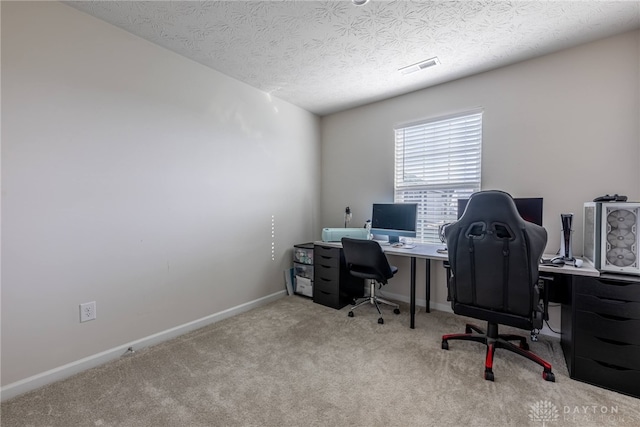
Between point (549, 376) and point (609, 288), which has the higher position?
point (609, 288)

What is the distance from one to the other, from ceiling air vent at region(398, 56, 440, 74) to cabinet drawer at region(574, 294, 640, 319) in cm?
216

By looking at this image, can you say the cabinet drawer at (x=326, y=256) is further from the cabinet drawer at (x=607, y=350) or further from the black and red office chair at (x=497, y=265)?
the cabinet drawer at (x=607, y=350)

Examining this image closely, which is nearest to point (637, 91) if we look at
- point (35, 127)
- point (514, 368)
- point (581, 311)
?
point (581, 311)

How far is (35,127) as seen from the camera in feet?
5.71

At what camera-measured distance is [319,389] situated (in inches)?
68.0

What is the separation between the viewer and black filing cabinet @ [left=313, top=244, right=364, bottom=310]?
307cm

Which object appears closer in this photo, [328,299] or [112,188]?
[112,188]

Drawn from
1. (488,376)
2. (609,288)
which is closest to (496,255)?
(609,288)

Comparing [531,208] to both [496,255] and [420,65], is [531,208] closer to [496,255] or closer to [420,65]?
[496,255]

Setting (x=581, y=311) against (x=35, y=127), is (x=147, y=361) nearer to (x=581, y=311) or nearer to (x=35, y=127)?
(x=35, y=127)

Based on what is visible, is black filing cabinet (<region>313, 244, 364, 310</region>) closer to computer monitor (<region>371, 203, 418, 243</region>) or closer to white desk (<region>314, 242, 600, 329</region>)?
white desk (<region>314, 242, 600, 329</region>)

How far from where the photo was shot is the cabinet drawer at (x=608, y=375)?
1.63 m

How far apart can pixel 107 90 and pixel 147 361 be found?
6.67 ft

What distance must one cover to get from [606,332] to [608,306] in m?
0.16
